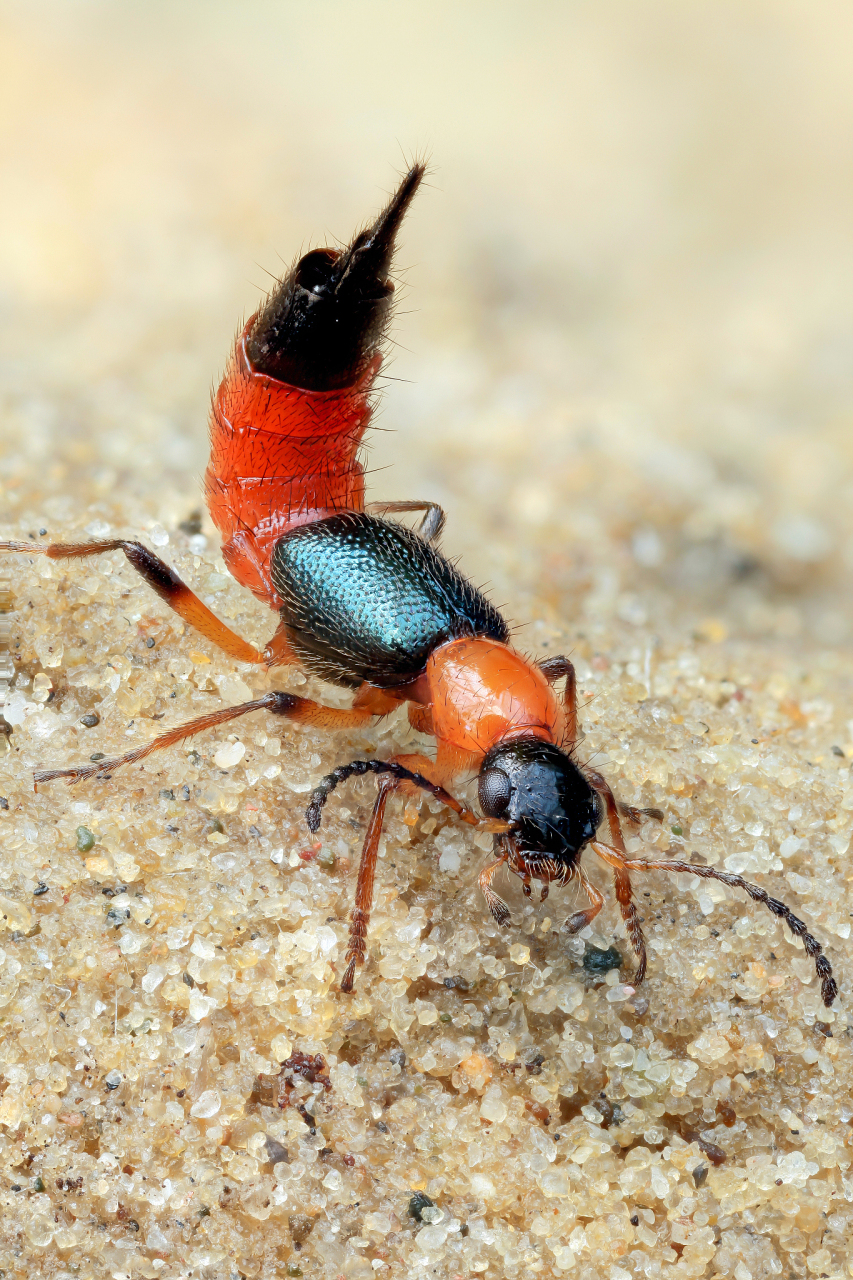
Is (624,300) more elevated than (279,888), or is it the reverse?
A: (624,300)

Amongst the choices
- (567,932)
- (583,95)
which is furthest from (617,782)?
(583,95)

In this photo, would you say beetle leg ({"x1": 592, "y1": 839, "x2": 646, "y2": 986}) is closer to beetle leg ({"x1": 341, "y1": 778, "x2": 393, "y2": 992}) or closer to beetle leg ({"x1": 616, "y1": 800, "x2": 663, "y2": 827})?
beetle leg ({"x1": 616, "y1": 800, "x2": 663, "y2": 827})

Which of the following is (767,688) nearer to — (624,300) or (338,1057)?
(338,1057)

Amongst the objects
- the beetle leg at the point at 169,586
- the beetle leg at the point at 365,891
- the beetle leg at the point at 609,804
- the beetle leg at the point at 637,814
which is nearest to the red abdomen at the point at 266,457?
the beetle leg at the point at 169,586

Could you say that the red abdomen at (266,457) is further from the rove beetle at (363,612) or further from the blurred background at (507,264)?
the blurred background at (507,264)

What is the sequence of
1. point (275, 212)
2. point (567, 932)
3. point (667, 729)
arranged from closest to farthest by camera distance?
point (567, 932), point (667, 729), point (275, 212)

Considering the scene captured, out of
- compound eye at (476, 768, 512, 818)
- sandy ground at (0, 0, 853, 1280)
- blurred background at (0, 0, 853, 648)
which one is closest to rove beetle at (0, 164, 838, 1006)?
compound eye at (476, 768, 512, 818)

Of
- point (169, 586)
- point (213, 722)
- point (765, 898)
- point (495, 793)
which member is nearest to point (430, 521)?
point (169, 586)
